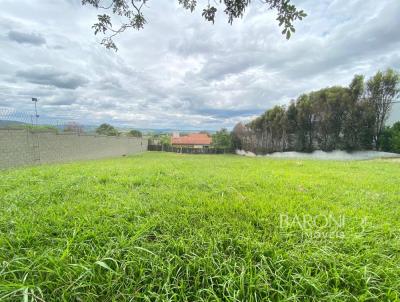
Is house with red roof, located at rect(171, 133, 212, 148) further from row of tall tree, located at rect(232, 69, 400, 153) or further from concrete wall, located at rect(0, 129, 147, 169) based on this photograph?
concrete wall, located at rect(0, 129, 147, 169)

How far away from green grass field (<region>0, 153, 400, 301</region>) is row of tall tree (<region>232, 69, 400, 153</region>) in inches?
607

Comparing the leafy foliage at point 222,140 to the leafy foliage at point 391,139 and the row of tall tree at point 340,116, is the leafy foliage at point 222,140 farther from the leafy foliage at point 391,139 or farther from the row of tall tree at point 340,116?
the leafy foliage at point 391,139

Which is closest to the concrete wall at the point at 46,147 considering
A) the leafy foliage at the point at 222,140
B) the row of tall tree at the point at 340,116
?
the row of tall tree at the point at 340,116

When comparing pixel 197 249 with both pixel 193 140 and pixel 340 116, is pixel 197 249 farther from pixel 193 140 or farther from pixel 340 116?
pixel 193 140

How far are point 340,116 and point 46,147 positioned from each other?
802 inches

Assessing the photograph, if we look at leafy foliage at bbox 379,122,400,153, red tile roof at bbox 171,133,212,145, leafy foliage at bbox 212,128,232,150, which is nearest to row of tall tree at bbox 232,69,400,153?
leafy foliage at bbox 379,122,400,153

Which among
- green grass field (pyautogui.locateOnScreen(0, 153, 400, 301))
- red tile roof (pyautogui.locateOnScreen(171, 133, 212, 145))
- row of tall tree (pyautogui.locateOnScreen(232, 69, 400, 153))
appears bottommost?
green grass field (pyautogui.locateOnScreen(0, 153, 400, 301))

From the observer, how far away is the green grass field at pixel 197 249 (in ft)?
3.65

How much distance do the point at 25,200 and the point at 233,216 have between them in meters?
2.74

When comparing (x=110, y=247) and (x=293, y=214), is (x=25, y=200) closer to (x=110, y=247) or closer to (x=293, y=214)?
(x=110, y=247)

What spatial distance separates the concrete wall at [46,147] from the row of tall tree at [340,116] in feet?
60.3

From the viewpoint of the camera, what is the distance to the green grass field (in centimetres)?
111

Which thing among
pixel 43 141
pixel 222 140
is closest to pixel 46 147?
pixel 43 141

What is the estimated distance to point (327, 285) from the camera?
1.14m
